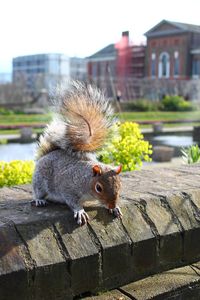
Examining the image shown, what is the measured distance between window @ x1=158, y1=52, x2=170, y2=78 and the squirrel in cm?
5501

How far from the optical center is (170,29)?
2221 inches

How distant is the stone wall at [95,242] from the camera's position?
192cm

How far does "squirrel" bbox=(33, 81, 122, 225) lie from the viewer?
2.26 m

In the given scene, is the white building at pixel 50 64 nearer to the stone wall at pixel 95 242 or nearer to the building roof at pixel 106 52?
the building roof at pixel 106 52

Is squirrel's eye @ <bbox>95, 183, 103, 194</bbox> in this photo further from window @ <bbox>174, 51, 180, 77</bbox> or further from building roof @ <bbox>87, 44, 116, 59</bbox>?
building roof @ <bbox>87, 44, 116, 59</bbox>

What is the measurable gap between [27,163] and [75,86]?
2727mm

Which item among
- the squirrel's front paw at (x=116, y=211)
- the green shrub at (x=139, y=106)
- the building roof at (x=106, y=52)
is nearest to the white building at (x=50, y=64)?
the building roof at (x=106, y=52)

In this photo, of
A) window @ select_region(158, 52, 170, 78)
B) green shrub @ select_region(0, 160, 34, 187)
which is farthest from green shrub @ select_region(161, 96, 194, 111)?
green shrub @ select_region(0, 160, 34, 187)

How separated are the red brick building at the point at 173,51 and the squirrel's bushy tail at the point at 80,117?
5211 centimetres

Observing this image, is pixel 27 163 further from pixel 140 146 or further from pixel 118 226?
pixel 118 226

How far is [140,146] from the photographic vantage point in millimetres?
5812

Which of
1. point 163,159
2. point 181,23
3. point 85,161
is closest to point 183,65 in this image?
point 181,23

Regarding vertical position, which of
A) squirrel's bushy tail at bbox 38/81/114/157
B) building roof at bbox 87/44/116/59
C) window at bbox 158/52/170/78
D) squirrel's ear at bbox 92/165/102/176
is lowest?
squirrel's ear at bbox 92/165/102/176

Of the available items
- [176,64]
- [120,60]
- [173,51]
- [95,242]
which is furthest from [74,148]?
[120,60]
